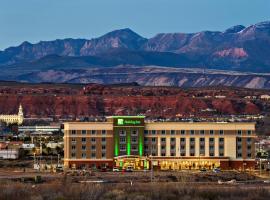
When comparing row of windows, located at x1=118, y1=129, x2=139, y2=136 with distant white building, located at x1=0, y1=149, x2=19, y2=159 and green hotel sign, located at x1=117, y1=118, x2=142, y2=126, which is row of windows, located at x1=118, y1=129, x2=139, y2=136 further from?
distant white building, located at x1=0, y1=149, x2=19, y2=159

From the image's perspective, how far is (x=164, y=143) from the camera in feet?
409

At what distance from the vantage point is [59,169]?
11088 centimetres

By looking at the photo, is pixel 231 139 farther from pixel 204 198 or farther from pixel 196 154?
pixel 204 198

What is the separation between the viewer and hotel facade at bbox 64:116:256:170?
123250 millimetres

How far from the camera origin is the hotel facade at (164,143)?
123250 millimetres

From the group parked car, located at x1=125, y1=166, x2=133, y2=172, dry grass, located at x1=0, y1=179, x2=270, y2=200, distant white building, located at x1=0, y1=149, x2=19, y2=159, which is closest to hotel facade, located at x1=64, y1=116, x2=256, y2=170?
parked car, located at x1=125, y1=166, x2=133, y2=172

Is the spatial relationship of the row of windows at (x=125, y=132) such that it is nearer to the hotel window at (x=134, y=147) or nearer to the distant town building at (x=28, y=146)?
the hotel window at (x=134, y=147)

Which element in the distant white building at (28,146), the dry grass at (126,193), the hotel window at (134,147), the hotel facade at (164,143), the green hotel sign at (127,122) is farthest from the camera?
the distant white building at (28,146)

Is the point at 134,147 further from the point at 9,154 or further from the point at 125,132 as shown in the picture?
the point at 9,154

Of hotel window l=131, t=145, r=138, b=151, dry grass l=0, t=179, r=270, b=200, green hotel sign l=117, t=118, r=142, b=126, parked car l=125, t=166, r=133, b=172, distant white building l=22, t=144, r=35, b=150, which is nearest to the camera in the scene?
dry grass l=0, t=179, r=270, b=200

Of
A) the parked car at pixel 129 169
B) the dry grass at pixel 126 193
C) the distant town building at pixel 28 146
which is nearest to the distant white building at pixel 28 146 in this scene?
the distant town building at pixel 28 146

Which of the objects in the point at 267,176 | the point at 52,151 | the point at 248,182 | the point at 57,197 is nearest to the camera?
the point at 57,197

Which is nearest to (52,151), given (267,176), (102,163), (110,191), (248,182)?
(102,163)

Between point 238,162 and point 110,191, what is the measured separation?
5469cm
